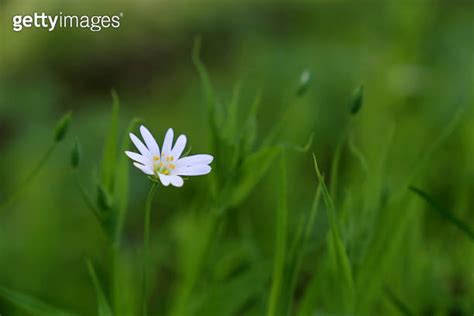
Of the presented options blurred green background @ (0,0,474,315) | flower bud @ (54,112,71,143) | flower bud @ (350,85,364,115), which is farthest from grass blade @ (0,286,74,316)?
flower bud @ (350,85,364,115)

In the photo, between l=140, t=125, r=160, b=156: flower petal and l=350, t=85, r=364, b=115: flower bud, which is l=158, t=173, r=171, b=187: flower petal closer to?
l=140, t=125, r=160, b=156: flower petal

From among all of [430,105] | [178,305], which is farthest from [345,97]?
[178,305]

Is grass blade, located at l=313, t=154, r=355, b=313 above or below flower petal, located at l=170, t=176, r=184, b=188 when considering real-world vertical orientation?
below

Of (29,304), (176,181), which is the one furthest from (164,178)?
(29,304)

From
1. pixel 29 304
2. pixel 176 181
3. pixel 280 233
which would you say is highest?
pixel 176 181

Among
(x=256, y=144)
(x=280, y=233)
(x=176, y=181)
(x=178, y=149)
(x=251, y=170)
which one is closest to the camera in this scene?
(x=176, y=181)

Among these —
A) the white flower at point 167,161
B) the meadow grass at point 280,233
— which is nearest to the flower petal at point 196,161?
the white flower at point 167,161

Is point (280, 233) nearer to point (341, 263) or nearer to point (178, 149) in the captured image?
point (341, 263)
